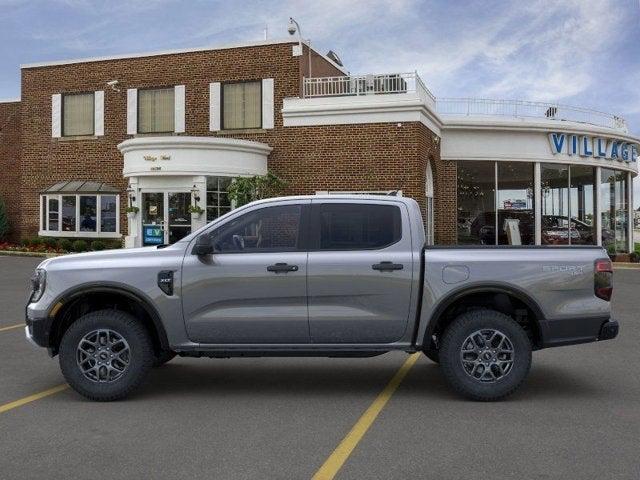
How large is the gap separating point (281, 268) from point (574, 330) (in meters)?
2.66

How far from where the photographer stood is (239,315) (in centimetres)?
623

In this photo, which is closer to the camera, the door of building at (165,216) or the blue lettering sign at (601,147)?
the door of building at (165,216)

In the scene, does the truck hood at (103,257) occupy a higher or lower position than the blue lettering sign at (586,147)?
lower

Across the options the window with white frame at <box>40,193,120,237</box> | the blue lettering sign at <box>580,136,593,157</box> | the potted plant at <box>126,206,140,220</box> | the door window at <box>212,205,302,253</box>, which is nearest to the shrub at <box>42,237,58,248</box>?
the window with white frame at <box>40,193,120,237</box>

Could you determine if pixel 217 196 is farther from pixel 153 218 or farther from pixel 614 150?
pixel 614 150

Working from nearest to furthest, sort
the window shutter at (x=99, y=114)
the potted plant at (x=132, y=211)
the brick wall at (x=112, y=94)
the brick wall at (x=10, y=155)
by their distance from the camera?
the potted plant at (x=132, y=211)
the brick wall at (x=112, y=94)
the window shutter at (x=99, y=114)
the brick wall at (x=10, y=155)

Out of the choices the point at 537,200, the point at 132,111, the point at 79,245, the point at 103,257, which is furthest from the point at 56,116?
the point at 103,257

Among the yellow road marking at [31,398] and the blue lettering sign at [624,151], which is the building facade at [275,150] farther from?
the yellow road marking at [31,398]

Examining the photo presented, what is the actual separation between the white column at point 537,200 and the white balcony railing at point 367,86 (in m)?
4.96

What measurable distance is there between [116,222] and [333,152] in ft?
28.5

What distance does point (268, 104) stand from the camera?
24.6 m

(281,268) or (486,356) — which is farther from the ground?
(281,268)

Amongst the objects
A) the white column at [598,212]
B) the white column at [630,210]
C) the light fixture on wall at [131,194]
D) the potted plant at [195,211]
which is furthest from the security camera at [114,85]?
the white column at [630,210]

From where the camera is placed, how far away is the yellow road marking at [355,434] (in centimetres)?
447
